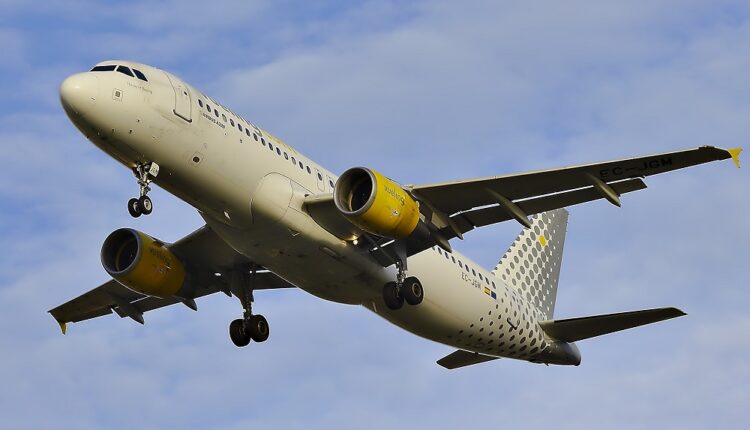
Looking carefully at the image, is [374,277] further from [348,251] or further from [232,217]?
[232,217]

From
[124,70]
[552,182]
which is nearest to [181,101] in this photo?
[124,70]

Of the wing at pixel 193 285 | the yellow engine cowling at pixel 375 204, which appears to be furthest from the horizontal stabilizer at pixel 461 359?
the yellow engine cowling at pixel 375 204

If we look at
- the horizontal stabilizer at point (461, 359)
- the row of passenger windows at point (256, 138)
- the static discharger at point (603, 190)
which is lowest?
the horizontal stabilizer at point (461, 359)

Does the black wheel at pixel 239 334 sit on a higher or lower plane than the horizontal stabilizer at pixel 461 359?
lower

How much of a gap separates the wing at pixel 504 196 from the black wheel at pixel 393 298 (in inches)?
28.6

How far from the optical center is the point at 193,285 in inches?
1547

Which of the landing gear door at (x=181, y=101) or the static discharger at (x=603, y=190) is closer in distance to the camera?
the landing gear door at (x=181, y=101)

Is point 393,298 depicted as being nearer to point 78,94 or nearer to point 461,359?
point 461,359

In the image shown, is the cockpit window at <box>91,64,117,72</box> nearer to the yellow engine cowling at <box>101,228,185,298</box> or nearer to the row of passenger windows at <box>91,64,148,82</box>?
the row of passenger windows at <box>91,64,148,82</box>

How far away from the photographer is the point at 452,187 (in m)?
33.9

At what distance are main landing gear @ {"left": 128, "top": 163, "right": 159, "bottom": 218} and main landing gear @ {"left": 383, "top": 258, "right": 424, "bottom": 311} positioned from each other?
7114mm

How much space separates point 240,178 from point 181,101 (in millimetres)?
2381

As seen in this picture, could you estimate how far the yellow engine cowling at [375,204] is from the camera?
3234cm

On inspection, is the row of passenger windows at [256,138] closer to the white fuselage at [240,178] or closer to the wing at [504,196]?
the white fuselage at [240,178]
